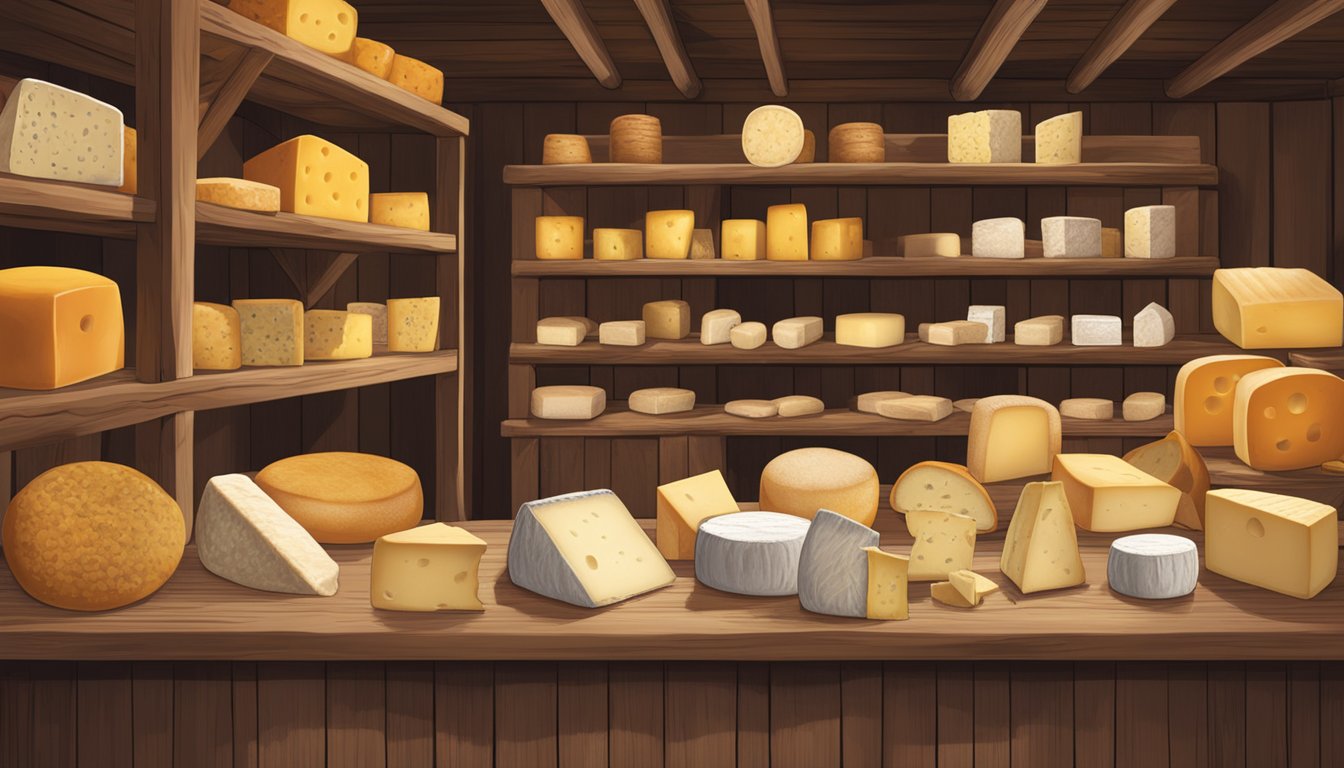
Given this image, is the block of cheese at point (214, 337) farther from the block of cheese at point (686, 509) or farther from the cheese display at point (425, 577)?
the block of cheese at point (686, 509)

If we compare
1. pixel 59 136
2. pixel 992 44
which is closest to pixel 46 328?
pixel 59 136

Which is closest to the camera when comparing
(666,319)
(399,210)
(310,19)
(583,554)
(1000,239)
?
(583,554)

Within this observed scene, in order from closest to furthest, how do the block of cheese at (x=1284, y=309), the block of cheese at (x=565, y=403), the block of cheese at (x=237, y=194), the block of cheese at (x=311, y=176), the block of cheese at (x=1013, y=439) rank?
the block of cheese at (x=237, y=194) → the block of cheese at (x=1013, y=439) → the block of cheese at (x=311, y=176) → the block of cheese at (x=1284, y=309) → the block of cheese at (x=565, y=403)

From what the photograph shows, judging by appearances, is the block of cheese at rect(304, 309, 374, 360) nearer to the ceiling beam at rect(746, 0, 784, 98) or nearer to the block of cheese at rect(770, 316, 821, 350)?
the ceiling beam at rect(746, 0, 784, 98)

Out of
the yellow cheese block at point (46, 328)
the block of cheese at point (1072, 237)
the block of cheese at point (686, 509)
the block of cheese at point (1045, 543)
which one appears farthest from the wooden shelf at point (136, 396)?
the block of cheese at point (1072, 237)

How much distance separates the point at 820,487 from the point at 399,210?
172cm

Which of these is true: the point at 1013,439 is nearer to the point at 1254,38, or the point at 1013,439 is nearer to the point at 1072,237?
the point at 1072,237

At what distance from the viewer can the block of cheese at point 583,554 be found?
57.9 inches

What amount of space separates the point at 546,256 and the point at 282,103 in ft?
3.58

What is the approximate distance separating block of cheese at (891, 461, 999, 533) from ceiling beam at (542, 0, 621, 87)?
1891 mm

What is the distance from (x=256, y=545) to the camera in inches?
59.7

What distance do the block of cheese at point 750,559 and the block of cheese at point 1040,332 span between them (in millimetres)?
2313

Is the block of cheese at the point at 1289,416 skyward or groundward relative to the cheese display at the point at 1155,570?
skyward

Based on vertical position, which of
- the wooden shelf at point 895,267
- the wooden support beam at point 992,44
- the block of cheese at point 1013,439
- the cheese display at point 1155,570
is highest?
the wooden support beam at point 992,44
